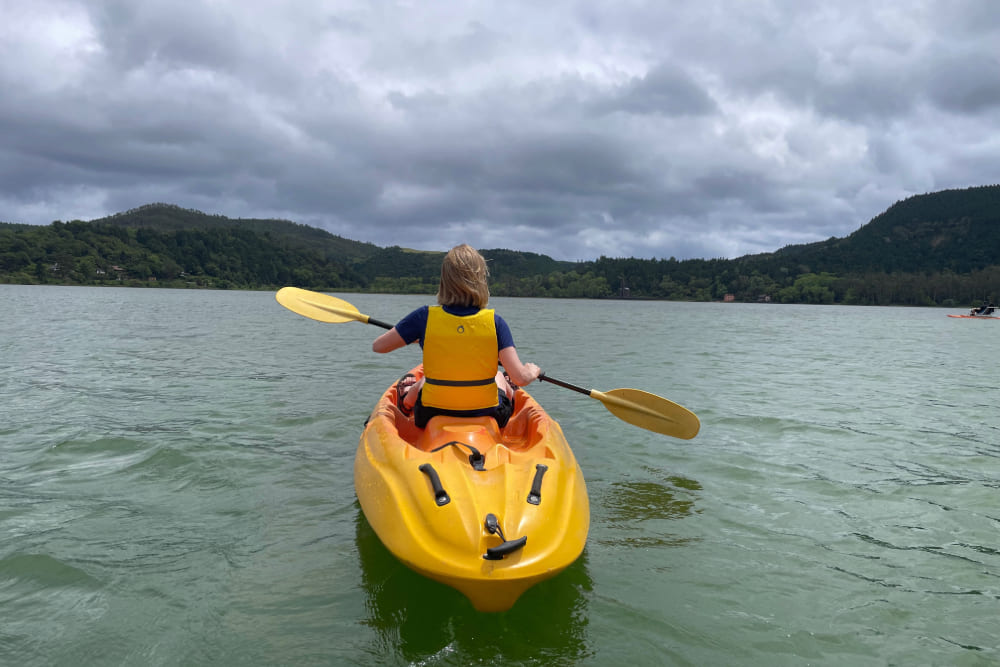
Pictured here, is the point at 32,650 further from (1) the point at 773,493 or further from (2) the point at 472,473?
(1) the point at 773,493

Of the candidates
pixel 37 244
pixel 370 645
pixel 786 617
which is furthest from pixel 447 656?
pixel 37 244

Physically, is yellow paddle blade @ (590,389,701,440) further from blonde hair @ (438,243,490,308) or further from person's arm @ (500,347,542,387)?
blonde hair @ (438,243,490,308)

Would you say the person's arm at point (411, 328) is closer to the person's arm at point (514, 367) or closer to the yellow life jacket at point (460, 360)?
the yellow life jacket at point (460, 360)

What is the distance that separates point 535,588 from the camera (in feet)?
12.1

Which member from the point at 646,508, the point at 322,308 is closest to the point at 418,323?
the point at 646,508

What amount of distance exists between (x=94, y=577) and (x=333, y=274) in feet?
479

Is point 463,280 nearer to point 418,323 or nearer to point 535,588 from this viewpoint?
point 418,323

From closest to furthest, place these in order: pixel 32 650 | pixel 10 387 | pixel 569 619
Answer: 1. pixel 32 650
2. pixel 569 619
3. pixel 10 387

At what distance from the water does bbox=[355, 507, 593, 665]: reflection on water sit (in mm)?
13

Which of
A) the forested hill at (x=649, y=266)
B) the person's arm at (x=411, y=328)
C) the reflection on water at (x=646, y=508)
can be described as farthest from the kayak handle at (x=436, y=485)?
the forested hill at (x=649, y=266)

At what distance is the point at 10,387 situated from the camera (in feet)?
31.6

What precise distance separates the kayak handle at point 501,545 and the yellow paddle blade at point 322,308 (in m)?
4.10

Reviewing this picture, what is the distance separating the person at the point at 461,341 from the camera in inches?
166

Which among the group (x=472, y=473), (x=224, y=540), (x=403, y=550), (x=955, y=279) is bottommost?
(x=224, y=540)
